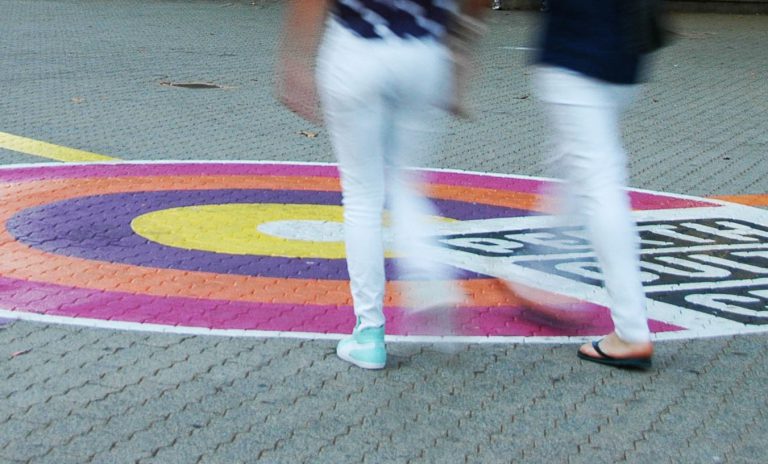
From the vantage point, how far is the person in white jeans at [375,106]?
13.0 feet

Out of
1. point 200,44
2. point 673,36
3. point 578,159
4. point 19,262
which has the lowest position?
point 200,44

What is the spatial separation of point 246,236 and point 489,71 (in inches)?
318

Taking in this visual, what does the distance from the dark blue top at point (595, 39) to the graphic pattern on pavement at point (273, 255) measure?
0.90 m

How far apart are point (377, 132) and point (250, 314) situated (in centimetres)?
117

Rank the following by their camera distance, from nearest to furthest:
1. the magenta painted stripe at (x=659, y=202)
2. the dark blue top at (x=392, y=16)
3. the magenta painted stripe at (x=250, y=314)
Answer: the dark blue top at (x=392, y=16) < the magenta painted stripe at (x=250, y=314) < the magenta painted stripe at (x=659, y=202)

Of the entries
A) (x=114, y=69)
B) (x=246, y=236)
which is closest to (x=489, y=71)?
(x=114, y=69)

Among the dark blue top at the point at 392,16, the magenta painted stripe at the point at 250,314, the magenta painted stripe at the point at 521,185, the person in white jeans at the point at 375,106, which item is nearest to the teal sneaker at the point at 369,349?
the person in white jeans at the point at 375,106

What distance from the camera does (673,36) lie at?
438cm

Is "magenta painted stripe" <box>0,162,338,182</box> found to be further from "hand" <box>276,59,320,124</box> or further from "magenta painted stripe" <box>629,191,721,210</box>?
"hand" <box>276,59,320,124</box>

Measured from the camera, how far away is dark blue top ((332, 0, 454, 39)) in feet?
12.9

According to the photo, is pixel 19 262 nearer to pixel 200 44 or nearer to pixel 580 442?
pixel 580 442

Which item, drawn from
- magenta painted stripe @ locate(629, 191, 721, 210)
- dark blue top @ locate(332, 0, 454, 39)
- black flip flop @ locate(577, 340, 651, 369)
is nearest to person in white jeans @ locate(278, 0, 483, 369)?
dark blue top @ locate(332, 0, 454, 39)

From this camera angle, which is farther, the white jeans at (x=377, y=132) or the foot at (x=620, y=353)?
the foot at (x=620, y=353)

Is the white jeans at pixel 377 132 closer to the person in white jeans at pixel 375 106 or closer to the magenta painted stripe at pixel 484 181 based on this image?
the person in white jeans at pixel 375 106
